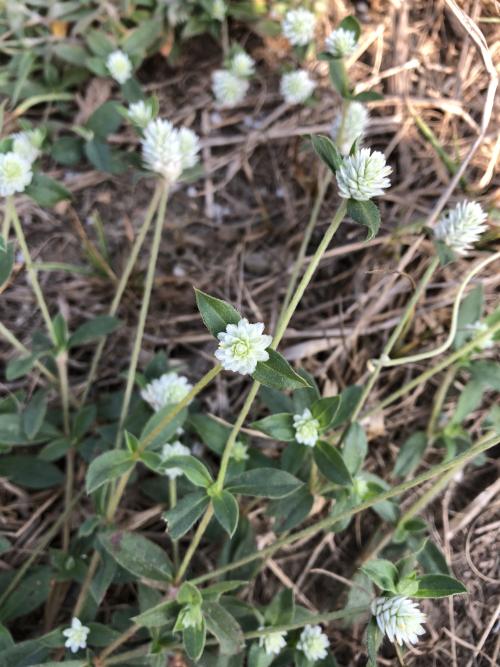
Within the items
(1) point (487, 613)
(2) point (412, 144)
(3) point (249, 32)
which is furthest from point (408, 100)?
(1) point (487, 613)

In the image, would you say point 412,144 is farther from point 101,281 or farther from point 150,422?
point 150,422

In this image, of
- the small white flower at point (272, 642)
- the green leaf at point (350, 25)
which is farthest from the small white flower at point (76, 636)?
the green leaf at point (350, 25)

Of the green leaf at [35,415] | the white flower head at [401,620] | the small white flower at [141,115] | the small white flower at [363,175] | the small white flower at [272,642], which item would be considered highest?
the small white flower at [363,175]

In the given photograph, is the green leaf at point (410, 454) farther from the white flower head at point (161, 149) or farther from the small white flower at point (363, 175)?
the white flower head at point (161, 149)

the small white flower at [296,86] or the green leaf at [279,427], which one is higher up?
the small white flower at [296,86]

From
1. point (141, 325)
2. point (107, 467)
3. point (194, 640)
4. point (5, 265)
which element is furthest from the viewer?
point (141, 325)

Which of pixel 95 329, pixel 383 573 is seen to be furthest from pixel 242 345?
pixel 95 329

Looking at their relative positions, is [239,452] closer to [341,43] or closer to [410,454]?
[410,454]
